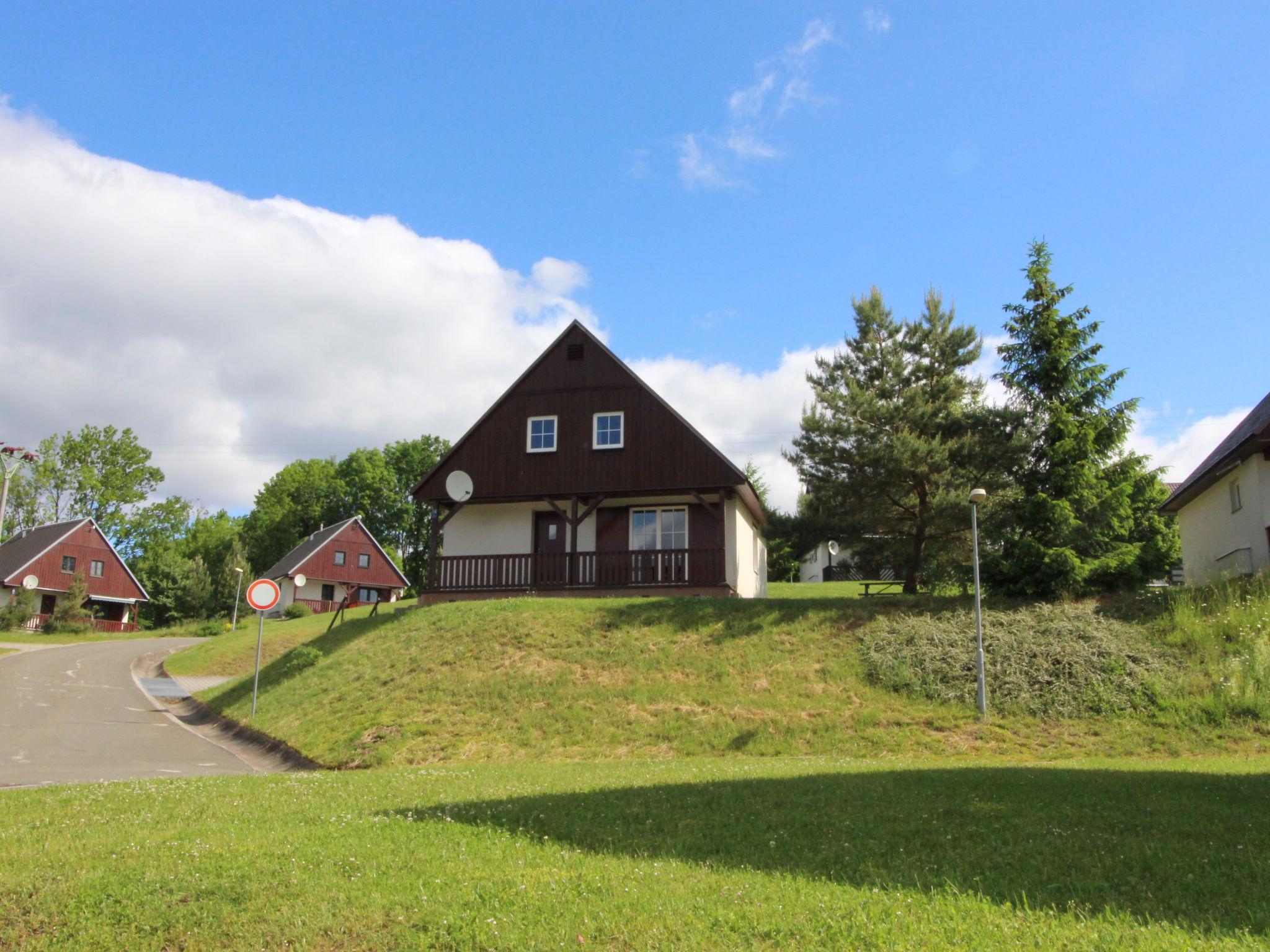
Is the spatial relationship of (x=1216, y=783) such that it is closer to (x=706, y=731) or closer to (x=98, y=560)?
(x=706, y=731)

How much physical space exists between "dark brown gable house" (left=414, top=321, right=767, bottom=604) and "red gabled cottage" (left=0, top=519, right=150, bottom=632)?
44005 mm

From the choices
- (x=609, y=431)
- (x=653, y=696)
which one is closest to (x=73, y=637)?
(x=609, y=431)

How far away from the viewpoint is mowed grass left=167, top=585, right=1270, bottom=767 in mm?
15055

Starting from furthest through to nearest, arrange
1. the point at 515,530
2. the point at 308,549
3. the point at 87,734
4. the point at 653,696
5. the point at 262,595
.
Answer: the point at 308,549, the point at 515,530, the point at 262,595, the point at 87,734, the point at 653,696

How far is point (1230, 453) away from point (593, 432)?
15616 millimetres

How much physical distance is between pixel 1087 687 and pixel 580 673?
9.34 meters

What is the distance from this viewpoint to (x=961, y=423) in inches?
1068

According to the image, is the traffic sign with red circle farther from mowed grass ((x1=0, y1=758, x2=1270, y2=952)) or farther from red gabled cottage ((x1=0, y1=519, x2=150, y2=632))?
red gabled cottage ((x1=0, y1=519, x2=150, y2=632))

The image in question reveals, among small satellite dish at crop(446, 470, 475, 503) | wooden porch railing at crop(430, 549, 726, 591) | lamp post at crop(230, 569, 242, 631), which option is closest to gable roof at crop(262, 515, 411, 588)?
lamp post at crop(230, 569, 242, 631)

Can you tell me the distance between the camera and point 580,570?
2520cm

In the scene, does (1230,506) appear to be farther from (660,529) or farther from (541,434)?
(541,434)

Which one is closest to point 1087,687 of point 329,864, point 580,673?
point 580,673

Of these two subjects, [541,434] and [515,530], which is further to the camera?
[515,530]

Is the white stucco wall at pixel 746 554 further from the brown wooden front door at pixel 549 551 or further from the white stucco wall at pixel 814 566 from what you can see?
the white stucco wall at pixel 814 566
